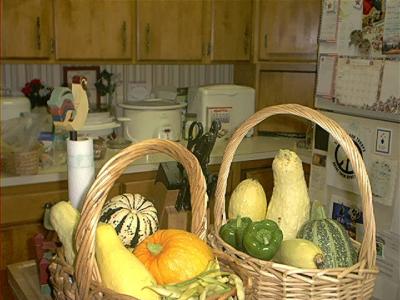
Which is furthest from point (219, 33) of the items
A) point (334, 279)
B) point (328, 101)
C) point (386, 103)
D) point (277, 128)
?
point (334, 279)

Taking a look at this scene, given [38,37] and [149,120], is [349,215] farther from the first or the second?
[38,37]

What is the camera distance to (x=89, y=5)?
234 centimetres

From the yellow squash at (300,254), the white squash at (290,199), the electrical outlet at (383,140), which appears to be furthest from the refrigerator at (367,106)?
the yellow squash at (300,254)

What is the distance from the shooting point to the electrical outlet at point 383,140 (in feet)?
4.88

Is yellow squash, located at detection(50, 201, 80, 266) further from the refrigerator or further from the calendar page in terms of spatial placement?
the calendar page

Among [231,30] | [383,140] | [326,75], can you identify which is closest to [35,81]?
[231,30]

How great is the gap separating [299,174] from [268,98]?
2094mm

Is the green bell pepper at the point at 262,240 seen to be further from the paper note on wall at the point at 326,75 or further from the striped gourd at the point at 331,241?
the paper note on wall at the point at 326,75

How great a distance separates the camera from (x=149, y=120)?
253cm

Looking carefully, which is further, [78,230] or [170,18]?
[170,18]

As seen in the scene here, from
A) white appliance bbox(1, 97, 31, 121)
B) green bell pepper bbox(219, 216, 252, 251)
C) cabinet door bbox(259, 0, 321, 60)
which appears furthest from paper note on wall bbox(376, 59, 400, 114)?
white appliance bbox(1, 97, 31, 121)

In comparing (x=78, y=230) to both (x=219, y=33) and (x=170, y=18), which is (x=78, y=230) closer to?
(x=170, y=18)

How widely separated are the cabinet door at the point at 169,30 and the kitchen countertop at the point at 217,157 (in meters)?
0.54

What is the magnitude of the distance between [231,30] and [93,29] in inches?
32.5
